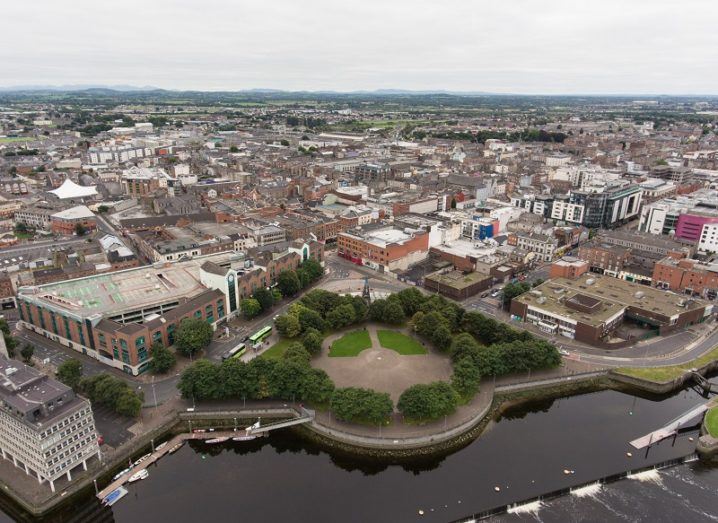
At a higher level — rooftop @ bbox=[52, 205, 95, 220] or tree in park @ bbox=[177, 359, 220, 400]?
rooftop @ bbox=[52, 205, 95, 220]

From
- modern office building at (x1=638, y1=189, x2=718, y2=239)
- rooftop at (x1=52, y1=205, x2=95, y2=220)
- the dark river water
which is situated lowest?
the dark river water

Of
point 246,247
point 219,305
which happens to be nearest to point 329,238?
point 246,247

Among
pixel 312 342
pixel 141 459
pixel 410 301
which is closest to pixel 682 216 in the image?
pixel 410 301

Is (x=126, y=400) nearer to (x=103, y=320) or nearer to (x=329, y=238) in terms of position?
(x=103, y=320)

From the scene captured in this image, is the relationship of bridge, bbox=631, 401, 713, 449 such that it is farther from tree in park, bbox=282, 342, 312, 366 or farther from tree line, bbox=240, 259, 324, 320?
tree line, bbox=240, 259, 324, 320

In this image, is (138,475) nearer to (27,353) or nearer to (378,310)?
(27,353)

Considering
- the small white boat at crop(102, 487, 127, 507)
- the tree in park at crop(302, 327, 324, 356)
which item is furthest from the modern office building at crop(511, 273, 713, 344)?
the small white boat at crop(102, 487, 127, 507)
